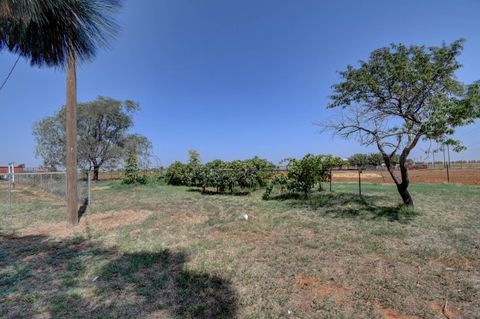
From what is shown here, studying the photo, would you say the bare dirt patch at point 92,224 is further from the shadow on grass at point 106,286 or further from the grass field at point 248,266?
the shadow on grass at point 106,286

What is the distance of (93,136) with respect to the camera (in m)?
23.7

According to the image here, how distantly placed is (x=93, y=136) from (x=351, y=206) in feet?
76.7

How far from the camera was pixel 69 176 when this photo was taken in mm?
5852

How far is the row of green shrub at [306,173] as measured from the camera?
8.70 m

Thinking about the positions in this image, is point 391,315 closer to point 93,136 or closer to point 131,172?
point 131,172

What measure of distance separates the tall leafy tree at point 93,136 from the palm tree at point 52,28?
20604 mm

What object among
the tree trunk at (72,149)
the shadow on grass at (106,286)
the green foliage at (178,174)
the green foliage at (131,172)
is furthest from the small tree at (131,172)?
the shadow on grass at (106,286)

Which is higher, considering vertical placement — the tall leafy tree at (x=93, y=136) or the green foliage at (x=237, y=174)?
the tall leafy tree at (x=93, y=136)

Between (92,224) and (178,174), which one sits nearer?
(92,224)

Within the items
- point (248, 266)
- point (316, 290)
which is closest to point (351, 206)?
point (248, 266)

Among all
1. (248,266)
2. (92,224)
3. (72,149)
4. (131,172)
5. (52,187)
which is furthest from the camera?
(131,172)

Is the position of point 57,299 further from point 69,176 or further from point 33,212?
point 33,212

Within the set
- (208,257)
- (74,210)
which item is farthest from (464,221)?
(74,210)

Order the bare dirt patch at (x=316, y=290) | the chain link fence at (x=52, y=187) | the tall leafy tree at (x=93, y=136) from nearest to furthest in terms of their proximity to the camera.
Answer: the bare dirt patch at (x=316, y=290)
the chain link fence at (x=52, y=187)
the tall leafy tree at (x=93, y=136)
